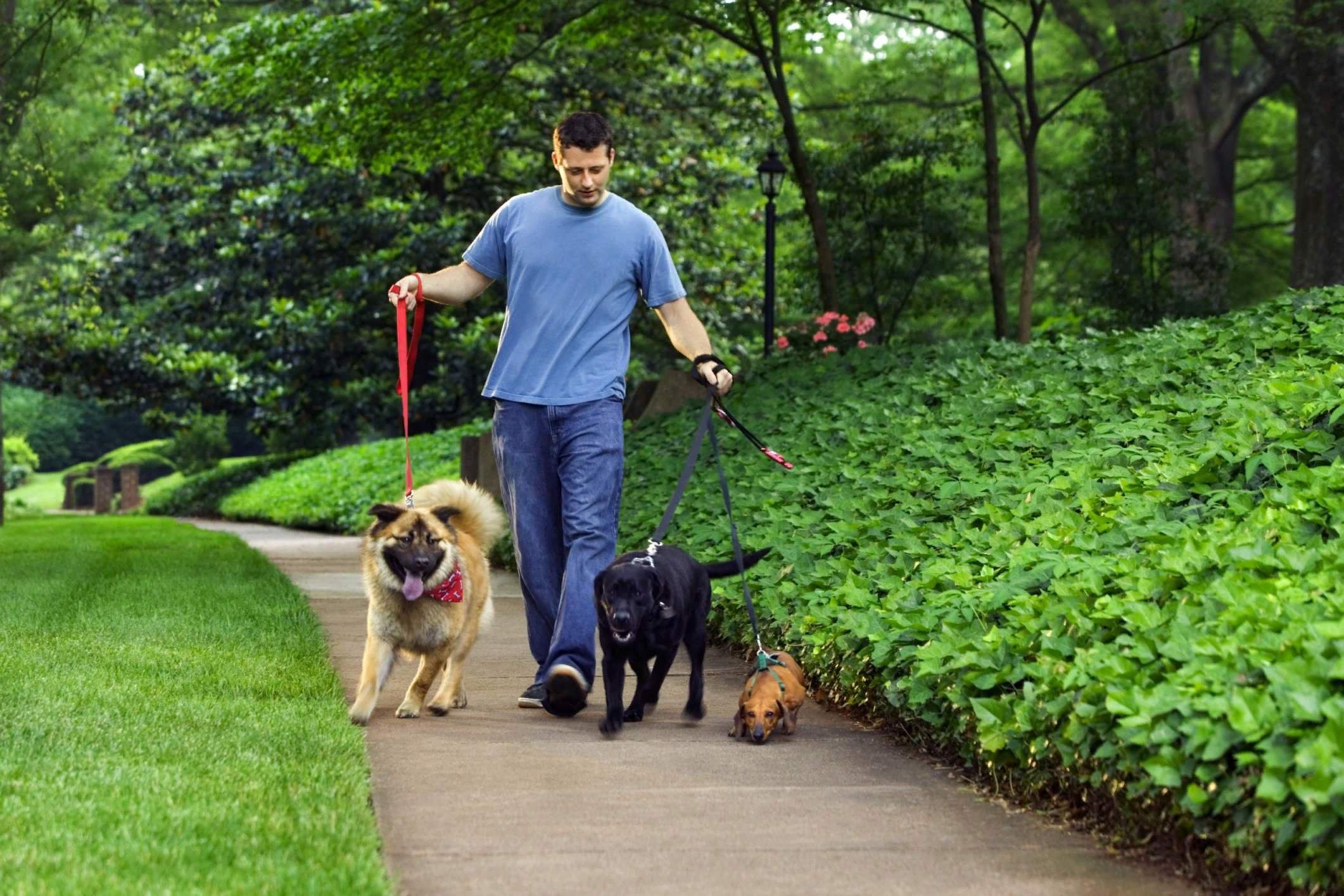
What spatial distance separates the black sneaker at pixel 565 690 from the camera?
6.30m

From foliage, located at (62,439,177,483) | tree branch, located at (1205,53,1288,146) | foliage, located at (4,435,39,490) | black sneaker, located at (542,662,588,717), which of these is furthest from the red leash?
foliage, located at (4,435,39,490)

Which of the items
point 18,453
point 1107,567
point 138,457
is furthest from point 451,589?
point 18,453

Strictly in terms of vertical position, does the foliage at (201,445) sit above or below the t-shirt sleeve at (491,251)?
A: below

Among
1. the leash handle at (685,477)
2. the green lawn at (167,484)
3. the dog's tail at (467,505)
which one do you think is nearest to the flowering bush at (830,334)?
the dog's tail at (467,505)

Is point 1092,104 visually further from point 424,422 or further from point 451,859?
point 451,859

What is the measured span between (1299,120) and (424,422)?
14121 millimetres

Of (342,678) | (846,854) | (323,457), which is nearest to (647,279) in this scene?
(342,678)

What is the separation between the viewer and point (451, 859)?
4.20m

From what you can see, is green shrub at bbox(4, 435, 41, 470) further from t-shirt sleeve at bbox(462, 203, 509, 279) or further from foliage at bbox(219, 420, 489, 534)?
t-shirt sleeve at bbox(462, 203, 509, 279)

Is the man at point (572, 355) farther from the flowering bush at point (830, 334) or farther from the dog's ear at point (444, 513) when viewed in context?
the flowering bush at point (830, 334)

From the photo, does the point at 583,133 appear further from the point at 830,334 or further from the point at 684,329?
the point at 830,334

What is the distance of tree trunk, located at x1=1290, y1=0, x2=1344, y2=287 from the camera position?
59.5 ft

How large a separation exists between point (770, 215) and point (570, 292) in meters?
12.2

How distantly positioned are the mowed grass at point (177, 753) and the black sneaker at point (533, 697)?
764 mm
